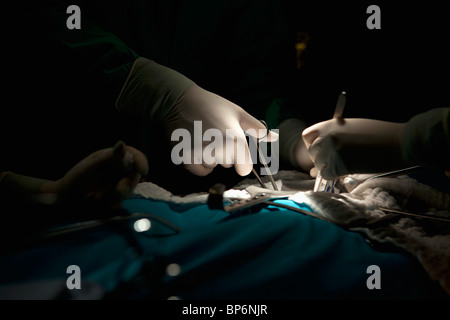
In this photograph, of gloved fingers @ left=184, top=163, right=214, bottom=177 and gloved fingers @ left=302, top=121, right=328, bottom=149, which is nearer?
gloved fingers @ left=302, top=121, right=328, bottom=149

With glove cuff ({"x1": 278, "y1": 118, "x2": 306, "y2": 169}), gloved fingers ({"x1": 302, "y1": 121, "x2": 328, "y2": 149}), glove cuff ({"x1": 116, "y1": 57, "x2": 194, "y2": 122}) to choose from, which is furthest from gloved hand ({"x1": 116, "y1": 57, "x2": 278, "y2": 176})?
glove cuff ({"x1": 278, "y1": 118, "x2": 306, "y2": 169})

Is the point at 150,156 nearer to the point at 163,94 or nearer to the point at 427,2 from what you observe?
the point at 163,94

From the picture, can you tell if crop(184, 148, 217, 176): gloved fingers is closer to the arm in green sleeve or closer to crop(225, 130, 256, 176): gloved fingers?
crop(225, 130, 256, 176): gloved fingers

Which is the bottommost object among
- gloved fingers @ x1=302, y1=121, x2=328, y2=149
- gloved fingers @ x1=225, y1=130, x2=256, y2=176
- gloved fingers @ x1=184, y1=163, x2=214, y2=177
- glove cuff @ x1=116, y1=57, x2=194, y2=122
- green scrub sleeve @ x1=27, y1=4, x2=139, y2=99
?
gloved fingers @ x1=184, y1=163, x2=214, y2=177

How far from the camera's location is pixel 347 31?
1432 millimetres

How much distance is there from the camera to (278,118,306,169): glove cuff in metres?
1.51

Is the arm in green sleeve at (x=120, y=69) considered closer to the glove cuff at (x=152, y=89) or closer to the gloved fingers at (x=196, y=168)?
the glove cuff at (x=152, y=89)

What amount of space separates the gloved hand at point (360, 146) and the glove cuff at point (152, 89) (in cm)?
64

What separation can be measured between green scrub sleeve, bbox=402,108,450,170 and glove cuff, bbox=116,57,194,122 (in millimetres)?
852

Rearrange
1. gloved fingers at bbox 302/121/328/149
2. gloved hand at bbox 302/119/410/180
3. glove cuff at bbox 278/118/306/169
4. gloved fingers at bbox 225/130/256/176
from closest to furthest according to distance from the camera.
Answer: gloved hand at bbox 302/119/410/180 < gloved fingers at bbox 302/121/328/149 < gloved fingers at bbox 225/130/256/176 < glove cuff at bbox 278/118/306/169

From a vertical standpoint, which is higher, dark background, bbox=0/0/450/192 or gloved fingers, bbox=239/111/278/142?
dark background, bbox=0/0/450/192

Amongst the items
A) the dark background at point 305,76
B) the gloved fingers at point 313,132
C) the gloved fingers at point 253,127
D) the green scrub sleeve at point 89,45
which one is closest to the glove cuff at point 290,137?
the dark background at point 305,76

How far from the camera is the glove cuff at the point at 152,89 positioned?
1.11m

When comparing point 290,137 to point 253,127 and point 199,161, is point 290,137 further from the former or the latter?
point 199,161
